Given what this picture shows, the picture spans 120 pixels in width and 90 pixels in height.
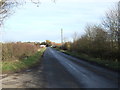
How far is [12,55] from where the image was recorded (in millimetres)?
25922

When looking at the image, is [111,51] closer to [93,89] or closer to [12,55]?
[12,55]

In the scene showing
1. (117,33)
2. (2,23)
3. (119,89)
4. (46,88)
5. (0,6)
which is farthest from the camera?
(117,33)

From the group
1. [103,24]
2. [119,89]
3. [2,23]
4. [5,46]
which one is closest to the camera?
[119,89]

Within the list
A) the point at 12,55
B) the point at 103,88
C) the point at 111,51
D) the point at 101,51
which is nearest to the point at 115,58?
the point at 111,51

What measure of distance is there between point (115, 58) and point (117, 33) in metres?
3.01

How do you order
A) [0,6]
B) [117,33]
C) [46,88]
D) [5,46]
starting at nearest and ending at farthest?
[46,88], [0,6], [5,46], [117,33]

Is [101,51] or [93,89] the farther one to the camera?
[101,51]

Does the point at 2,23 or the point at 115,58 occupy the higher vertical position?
the point at 2,23

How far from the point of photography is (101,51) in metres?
31.5

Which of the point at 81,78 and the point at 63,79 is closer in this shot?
the point at 63,79

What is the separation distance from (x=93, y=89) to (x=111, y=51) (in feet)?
60.9

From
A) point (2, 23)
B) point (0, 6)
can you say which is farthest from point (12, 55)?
point (0, 6)

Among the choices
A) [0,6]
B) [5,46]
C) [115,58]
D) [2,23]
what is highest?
[0,6]

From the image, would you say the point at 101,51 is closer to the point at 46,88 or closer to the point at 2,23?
the point at 2,23
